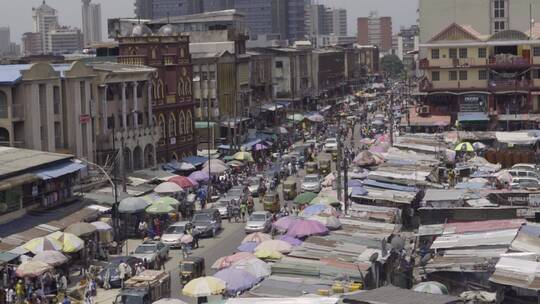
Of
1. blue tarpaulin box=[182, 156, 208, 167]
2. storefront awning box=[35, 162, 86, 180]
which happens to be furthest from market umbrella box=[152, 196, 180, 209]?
blue tarpaulin box=[182, 156, 208, 167]

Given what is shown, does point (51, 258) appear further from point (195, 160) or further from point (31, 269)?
point (195, 160)

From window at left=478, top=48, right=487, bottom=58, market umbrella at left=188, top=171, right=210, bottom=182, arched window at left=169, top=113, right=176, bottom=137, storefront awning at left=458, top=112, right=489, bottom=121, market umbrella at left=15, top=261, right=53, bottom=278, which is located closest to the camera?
market umbrella at left=15, top=261, right=53, bottom=278

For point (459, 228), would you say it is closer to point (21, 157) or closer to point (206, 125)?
point (21, 157)

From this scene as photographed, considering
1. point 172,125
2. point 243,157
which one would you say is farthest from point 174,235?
point 243,157

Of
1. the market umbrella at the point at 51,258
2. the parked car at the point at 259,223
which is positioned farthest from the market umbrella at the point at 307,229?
the market umbrella at the point at 51,258

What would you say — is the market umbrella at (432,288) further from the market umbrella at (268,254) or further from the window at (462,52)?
the window at (462,52)

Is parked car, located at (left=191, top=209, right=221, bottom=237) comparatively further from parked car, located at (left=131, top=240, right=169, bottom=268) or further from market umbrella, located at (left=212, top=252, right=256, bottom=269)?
market umbrella, located at (left=212, top=252, right=256, bottom=269)

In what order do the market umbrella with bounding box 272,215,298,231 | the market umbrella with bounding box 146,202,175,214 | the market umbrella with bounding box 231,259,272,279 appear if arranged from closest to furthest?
the market umbrella with bounding box 231,259,272,279 → the market umbrella with bounding box 272,215,298,231 → the market umbrella with bounding box 146,202,175,214
